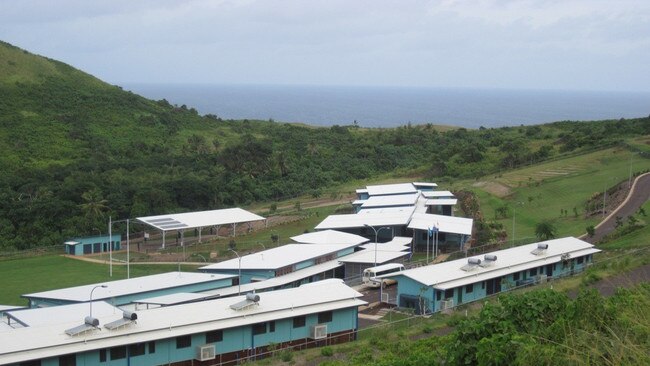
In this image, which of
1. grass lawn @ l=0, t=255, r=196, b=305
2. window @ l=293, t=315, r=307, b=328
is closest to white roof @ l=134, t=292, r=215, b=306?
window @ l=293, t=315, r=307, b=328

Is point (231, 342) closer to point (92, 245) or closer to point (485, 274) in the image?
point (485, 274)

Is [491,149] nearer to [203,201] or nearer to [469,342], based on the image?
[203,201]

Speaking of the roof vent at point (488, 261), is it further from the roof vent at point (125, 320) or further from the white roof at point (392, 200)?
the white roof at point (392, 200)

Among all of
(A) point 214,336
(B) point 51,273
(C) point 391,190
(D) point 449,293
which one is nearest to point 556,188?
(C) point 391,190

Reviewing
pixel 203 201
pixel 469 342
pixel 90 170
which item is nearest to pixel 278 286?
pixel 469 342

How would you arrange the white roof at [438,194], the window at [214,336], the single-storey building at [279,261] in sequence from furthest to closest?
1. the white roof at [438,194]
2. the single-storey building at [279,261]
3. the window at [214,336]

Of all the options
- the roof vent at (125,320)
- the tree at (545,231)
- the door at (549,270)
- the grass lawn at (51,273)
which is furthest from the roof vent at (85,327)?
the tree at (545,231)

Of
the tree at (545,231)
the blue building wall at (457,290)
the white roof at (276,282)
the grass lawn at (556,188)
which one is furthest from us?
the grass lawn at (556,188)
